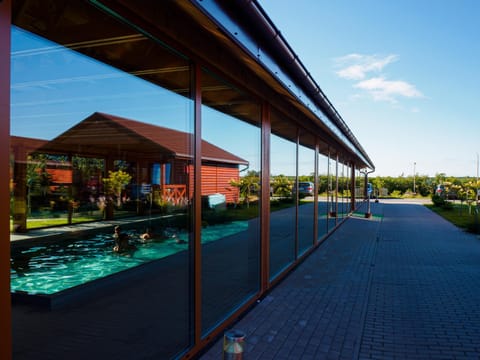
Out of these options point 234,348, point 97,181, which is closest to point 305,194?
point 234,348

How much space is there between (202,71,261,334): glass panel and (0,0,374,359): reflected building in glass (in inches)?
0.8

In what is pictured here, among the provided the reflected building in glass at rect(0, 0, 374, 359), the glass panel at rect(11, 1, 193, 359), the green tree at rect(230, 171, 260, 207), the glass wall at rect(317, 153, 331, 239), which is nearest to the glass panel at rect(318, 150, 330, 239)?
the glass wall at rect(317, 153, 331, 239)

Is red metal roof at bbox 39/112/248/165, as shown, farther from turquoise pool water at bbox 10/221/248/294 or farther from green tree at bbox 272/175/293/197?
green tree at bbox 272/175/293/197

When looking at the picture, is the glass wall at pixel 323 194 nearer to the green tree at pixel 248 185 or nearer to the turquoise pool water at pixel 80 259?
the turquoise pool water at pixel 80 259

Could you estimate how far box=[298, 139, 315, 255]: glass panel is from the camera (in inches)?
285

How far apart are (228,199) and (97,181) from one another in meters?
10.8

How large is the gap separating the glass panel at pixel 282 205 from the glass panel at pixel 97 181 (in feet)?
4.82

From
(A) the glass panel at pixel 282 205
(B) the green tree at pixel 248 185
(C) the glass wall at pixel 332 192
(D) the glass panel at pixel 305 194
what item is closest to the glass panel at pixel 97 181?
(B) the green tree at pixel 248 185

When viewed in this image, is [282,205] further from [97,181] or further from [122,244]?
[97,181]

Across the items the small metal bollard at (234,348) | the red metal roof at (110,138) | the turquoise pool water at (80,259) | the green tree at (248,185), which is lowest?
the turquoise pool water at (80,259)

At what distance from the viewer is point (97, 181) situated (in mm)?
13781

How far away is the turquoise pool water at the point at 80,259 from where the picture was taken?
507 centimetres

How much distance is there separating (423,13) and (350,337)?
389 inches

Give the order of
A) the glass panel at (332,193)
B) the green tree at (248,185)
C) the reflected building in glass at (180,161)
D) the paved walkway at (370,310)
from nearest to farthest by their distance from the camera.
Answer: the reflected building in glass at (180,161) → the paved walkway at (370,310) → the green tree at (248,185) → the glass panel at (332,193)
